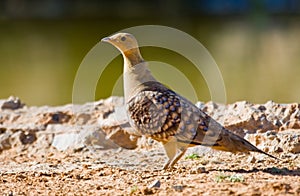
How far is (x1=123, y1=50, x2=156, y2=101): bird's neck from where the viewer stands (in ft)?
19.4

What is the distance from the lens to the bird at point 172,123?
545 centimetres

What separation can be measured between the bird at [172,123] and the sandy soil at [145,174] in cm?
17

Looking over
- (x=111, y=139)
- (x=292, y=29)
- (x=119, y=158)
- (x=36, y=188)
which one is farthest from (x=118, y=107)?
(x=292, y=29)

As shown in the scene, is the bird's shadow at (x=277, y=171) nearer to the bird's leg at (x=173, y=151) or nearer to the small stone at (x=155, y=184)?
the bird's leg at (x=173, y=151)

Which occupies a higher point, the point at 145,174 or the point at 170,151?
the point at 170,151

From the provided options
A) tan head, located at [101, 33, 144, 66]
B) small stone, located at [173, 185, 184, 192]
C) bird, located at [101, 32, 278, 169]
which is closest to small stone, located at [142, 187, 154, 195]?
small stone, located at [173, 185, 184, 192]

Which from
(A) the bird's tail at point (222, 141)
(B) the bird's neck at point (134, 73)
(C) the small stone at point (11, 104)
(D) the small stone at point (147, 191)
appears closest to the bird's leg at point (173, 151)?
(A) the bird's tail at point (222, 141)

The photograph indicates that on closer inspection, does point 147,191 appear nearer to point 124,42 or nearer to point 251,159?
point 251,159

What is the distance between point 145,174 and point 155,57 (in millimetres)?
→ 12963

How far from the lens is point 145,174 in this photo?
5.52 metres

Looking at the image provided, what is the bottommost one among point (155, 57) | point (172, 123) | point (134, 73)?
point (172, 123)

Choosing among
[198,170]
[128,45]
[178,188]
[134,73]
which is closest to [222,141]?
[198,170]

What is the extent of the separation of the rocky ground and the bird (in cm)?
18

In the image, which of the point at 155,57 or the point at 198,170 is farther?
the point at 155,57
